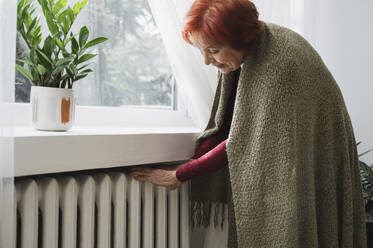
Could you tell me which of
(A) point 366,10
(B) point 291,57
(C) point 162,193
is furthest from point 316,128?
(A) point 366,10

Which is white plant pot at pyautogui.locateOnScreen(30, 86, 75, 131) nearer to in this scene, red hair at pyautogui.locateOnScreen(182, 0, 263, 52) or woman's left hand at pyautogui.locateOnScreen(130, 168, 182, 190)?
woman's left hand at pyautogui.locateOnScreen(130, 168, 182, 190)

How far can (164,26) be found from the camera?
51.6 inches

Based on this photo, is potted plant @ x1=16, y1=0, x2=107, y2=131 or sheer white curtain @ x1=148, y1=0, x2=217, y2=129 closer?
potted plant @ x1=16, y1=0, x2=107, y2=131

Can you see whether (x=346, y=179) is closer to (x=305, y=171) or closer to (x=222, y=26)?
(x=305, y=171)

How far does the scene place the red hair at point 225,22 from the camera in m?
1.03

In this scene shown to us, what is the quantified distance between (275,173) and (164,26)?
642 mm

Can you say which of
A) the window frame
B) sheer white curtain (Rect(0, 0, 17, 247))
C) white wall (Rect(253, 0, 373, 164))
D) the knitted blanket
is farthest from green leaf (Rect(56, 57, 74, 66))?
white wall (Rect(253, 0, 373, 164))

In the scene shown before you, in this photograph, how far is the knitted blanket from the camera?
1054 millimetres

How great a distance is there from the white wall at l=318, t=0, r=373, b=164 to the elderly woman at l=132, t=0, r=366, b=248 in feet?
2.65

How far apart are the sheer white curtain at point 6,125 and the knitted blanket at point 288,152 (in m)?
0.60

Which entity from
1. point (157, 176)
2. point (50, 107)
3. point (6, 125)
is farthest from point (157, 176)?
point (6, 125)

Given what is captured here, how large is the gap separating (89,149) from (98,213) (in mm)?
223

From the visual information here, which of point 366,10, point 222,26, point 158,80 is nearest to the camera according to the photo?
point 222,26

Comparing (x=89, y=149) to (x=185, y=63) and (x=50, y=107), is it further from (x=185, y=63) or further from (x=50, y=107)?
(x=185, y=63)
